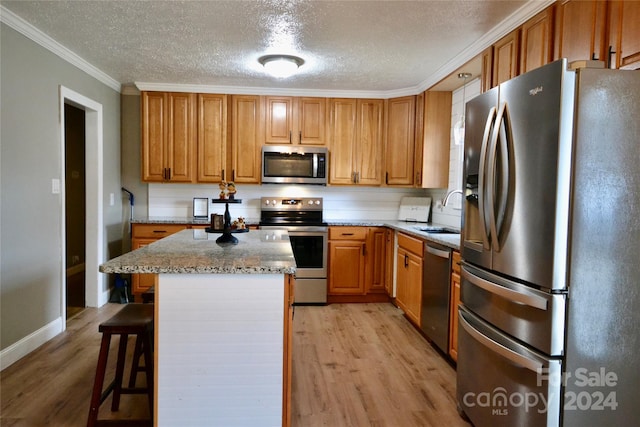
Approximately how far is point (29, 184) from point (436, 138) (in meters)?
3.59

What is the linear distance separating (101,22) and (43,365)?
2386 mm

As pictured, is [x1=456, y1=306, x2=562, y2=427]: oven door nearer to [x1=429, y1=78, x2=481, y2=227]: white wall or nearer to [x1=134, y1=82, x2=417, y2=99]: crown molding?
[x1=429, y1=78, x2=481, y2=227]: white wall

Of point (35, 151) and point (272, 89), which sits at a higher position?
point (272, 89)

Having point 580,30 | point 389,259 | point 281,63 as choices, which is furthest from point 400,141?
point 580,30

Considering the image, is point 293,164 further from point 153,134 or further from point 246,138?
point 153,134

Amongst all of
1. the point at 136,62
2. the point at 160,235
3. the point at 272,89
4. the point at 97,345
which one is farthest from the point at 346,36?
the point at 97,345

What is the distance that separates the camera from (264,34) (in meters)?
2.77

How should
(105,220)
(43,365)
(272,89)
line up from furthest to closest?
A: 1. (272,89)
2. (105,220)
3. (43,365)

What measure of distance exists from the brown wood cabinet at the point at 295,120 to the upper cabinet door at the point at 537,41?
92.2 inches

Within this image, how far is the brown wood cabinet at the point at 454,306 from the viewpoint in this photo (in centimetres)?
252

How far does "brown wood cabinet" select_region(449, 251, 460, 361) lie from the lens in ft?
8.25

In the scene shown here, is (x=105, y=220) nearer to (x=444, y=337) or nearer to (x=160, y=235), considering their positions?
(x=160, y=235)

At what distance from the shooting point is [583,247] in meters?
1.39

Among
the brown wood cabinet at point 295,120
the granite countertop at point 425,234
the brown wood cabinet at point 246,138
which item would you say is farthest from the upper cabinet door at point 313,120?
the granite countertop at point 425,234
